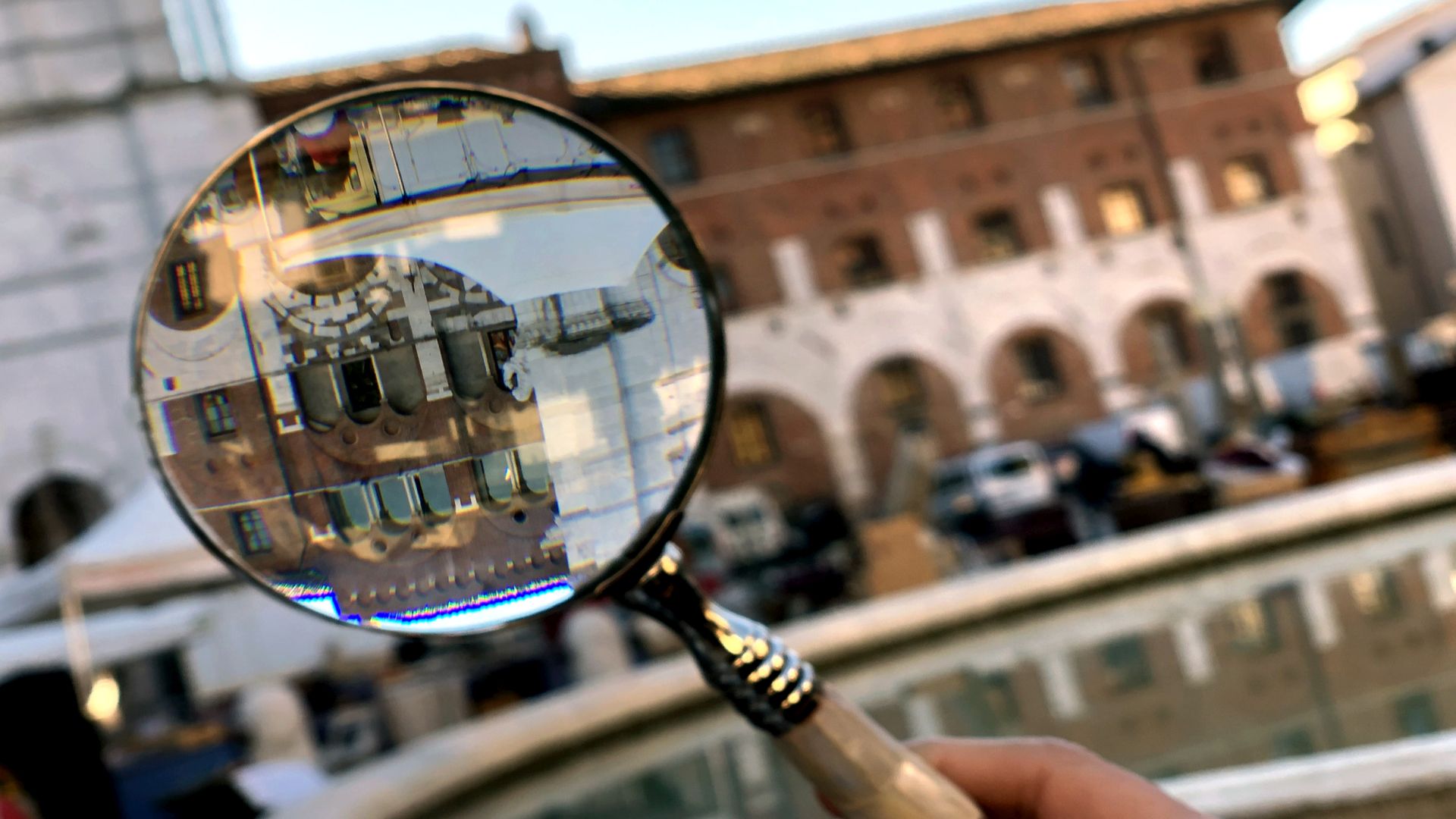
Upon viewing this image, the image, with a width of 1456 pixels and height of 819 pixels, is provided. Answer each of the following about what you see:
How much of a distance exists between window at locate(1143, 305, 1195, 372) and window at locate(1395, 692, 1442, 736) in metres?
22.5

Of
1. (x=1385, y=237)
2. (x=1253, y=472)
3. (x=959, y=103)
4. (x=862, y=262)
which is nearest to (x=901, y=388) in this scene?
(x=862, y=262)

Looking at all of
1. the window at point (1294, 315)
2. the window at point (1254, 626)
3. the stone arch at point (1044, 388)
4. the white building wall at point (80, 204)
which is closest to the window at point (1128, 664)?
the window at point (1254, 626)

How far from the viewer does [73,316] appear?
1664 cm

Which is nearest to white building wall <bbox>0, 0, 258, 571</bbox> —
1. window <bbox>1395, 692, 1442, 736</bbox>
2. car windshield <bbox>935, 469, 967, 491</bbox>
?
car windshield <bbox>935, 469, 967, 491</bbox>

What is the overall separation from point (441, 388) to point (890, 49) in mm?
25684

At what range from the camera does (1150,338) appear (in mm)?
23453

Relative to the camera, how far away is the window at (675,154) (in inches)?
907

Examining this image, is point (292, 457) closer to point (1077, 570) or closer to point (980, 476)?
point (1077, 570)

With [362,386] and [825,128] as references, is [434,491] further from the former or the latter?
[825,128]

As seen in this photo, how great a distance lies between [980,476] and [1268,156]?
43.3 feet

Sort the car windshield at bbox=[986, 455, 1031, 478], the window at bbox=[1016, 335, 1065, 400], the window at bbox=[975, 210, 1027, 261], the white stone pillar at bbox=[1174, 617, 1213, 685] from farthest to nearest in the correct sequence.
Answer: the window at bbox=[975, 210, 1027, 261] < the window at bbox=[1016, 335, 1065, 400] < the car windshield at bbox=[986, 455, 1031, 478] < the white stone pillar at bbox=[1174, 617, 1213, 685]

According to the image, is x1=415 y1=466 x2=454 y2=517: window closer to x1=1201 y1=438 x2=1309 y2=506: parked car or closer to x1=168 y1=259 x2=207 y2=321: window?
x1=168 y1=259 x2=207 y2=321: window

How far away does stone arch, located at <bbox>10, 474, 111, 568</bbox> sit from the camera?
54.3ft

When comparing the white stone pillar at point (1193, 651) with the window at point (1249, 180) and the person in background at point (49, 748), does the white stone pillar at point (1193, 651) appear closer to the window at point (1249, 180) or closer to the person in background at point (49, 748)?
the person in background at point (49, 748)
